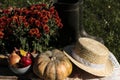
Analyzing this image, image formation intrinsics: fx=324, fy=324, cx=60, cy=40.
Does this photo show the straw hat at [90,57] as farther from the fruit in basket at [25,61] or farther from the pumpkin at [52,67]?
the fruit in basket at [25,61]

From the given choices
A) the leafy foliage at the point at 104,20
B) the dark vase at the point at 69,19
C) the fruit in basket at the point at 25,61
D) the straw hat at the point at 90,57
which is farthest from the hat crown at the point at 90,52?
the leafy foliage at the point at 104,20

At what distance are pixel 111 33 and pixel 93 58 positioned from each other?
99.1 inches

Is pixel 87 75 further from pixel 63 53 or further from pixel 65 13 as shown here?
pixel 65 13

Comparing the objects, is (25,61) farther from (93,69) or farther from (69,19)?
(69,19)

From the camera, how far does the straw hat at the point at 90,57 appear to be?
202 inches

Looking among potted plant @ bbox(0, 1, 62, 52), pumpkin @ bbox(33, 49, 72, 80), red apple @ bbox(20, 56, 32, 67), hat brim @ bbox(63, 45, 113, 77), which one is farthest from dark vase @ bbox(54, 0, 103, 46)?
red apple @ bbox(20, 56, 32, 67)

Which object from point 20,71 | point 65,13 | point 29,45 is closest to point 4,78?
point 20,71

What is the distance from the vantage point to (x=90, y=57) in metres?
5.13

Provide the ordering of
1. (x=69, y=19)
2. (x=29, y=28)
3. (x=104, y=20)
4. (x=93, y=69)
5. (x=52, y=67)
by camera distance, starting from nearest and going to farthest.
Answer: (x=52, y=67) < (x=93, y=69) < (x=29, y=28) < (x=69, y=19) < (x=104, y=20)

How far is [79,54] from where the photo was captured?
5199 millimetres

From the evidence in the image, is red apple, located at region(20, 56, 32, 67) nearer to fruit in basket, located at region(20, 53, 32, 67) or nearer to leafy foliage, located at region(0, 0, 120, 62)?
fruit in basket, located at region(20, 53, 32, 67)

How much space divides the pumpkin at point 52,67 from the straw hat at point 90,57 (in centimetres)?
18

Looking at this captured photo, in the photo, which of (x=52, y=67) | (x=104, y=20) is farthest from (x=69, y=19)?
(x=104, y=20)

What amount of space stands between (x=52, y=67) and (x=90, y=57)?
24.9 inches
